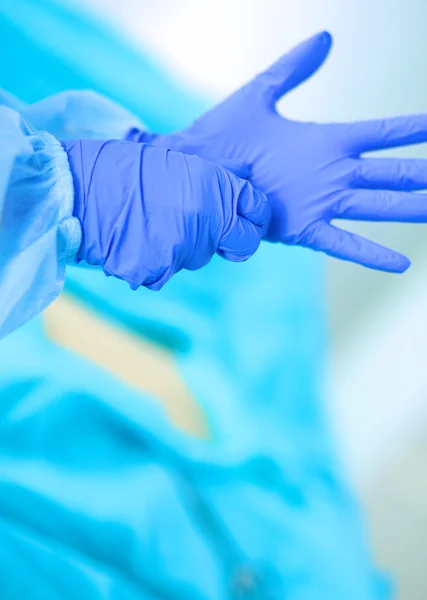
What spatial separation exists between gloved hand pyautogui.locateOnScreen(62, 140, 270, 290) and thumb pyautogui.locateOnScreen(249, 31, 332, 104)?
19 centimetres

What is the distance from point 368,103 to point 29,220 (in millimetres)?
786

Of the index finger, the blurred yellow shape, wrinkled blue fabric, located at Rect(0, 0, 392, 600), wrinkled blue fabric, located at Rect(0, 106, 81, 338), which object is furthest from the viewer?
the blurred yellow shape

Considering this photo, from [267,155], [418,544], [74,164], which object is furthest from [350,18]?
[418,544]

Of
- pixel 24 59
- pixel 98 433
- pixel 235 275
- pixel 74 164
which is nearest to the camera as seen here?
pixel 74 164

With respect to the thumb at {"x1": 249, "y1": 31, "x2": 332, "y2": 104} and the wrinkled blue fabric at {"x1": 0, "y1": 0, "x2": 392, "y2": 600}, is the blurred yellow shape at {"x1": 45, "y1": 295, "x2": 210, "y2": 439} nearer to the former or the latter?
the wrinkled blue fabric at {"x1": 0, "y1": 0, "x2": 392, "y2": 600}

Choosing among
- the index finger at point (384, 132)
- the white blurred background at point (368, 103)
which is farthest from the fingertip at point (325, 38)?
the white blurred background at point (368, 103)

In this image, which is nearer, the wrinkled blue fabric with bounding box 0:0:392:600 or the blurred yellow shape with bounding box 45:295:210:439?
the wrinkled blue fabric with bounding box 0:0:392:600

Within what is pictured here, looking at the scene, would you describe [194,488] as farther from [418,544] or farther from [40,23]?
[40,23]

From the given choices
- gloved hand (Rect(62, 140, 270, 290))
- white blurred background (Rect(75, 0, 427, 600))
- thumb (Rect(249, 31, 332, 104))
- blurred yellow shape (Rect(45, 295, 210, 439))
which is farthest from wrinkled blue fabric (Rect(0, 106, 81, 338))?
white blurred background (Rect(75, 0, 427, 600))

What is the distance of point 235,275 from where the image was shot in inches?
49.9

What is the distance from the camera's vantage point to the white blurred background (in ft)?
3.66

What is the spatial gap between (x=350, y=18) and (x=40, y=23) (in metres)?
0.58

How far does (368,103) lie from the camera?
1157mm

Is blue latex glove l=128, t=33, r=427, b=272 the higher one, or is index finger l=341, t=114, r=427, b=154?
index finger l=341, t=114, r=427, b=154
